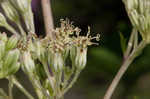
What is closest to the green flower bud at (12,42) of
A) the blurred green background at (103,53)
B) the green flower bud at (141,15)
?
the green flower bud at (141,15)

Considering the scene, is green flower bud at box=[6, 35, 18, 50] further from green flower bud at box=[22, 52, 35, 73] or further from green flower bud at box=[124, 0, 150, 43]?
green flower bud at box=[124, 0, 150, 43]

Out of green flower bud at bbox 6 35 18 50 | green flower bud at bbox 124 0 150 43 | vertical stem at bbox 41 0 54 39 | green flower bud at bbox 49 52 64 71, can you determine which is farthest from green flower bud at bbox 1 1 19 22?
green flower bud at bbox 124 0 150 43

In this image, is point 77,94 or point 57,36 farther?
point 77,94

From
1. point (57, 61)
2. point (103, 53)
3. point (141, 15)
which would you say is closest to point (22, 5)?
point (57, 61)

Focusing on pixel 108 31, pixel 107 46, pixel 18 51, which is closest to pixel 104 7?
pixel 108 31

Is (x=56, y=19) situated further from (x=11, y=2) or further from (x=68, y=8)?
(x=11, y=2)

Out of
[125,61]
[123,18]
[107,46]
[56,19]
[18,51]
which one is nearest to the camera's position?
[18,51]

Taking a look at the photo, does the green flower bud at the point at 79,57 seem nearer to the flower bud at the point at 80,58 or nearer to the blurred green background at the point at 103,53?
the flower bud at the point at 80,58
